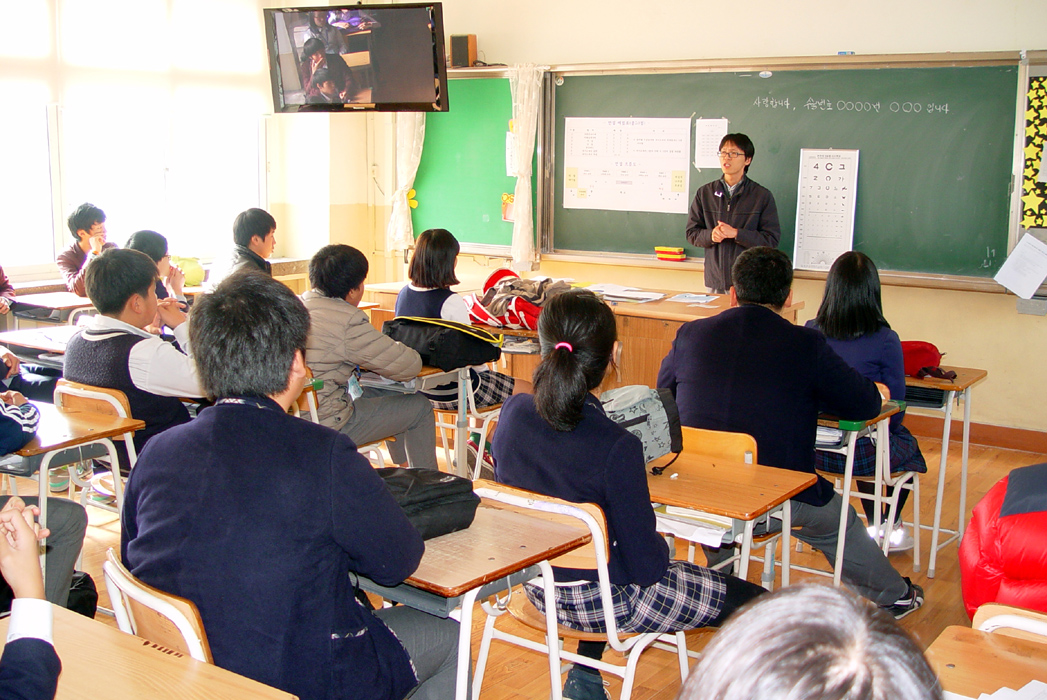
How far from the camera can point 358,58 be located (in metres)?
5.91

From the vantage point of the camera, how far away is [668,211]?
6.21 m

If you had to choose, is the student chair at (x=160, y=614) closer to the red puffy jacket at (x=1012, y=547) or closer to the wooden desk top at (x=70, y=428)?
the wooden desk top at (x=70, y=428)

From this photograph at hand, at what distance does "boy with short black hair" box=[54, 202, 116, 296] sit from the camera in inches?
213

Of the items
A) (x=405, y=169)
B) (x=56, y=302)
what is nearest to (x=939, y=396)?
(x=56, y=302)

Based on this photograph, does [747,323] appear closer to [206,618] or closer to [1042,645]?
[1042,645]

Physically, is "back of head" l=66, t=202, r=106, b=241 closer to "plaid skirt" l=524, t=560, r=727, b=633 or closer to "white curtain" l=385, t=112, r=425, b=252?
"white curtain" l=385, t=112, r=425, b=252

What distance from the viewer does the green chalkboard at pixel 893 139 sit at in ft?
16.9

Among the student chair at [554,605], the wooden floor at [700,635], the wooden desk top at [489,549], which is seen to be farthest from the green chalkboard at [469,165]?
the wooden desk top at [489,549]

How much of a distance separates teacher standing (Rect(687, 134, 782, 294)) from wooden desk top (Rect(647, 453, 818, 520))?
2983mm

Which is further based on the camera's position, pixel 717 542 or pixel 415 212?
pixel 415 212

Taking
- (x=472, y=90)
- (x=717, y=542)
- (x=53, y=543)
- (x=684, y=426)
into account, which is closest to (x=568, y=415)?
(x=717, y=542)

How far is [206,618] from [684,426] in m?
1.68

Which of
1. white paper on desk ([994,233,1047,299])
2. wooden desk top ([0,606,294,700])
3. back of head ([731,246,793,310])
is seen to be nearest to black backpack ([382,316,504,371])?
back of head ([731,246,793,310])

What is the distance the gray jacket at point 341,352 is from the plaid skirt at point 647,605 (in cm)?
168
